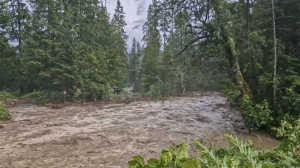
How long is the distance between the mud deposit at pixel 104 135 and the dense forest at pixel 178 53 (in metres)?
1.55

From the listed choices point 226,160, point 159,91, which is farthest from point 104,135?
point 159,91

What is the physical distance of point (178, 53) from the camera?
12266 mm

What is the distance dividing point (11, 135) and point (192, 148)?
602 cm

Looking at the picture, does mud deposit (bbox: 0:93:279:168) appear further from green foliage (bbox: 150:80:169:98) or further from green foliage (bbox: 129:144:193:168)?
green foliage (bbox: 150:80:169:98)

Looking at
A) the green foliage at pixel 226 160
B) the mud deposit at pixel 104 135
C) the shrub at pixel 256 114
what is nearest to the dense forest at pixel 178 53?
the shrub at pixel 256 114

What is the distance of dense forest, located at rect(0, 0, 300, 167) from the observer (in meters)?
8.80

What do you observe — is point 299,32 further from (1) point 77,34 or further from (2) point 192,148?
(1) point 77,34

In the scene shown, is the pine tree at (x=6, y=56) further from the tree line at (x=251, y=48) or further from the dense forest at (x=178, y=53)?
the tree line at (x=251, y=48)

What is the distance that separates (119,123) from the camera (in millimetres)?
10164

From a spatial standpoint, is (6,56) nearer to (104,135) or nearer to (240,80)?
(104,135)

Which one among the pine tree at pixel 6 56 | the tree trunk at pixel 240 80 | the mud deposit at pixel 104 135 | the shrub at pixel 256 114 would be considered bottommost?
the mud deposit at pixel 104 135

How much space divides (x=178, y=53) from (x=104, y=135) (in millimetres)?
5853

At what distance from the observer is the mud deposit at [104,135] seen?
6.20 meters

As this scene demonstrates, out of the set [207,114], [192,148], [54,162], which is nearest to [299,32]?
[207,114]
